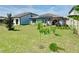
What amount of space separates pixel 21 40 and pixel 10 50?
0.14 meters

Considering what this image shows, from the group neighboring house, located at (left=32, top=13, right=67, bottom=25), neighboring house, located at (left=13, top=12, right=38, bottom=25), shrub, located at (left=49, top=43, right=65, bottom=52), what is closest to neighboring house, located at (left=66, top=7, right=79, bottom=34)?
neighboring house, located at (left=32, top=13, right=67, bottom=25)

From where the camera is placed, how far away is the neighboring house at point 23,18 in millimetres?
1488

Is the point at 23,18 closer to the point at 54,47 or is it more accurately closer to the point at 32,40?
the point at 32,40

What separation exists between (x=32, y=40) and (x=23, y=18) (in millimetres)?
230

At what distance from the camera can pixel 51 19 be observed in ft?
4.95

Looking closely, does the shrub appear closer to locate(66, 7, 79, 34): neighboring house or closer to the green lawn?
the green lawn

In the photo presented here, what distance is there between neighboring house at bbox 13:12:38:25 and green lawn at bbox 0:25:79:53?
0.05 meters

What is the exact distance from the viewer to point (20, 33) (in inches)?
58.6

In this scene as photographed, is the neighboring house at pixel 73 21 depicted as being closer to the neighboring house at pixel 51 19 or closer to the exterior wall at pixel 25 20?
the neighboring house at pixel 51 19

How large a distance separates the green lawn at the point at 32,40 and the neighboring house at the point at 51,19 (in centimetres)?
8
